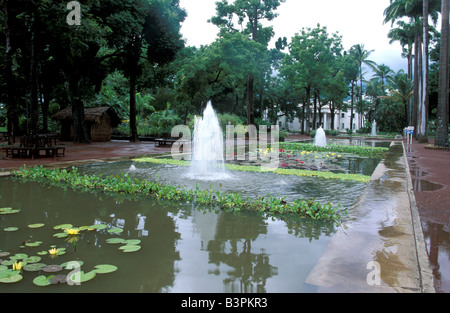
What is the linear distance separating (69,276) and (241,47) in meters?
27.4

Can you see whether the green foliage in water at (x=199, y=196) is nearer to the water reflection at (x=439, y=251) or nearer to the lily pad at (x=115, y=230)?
the water reflection at (x=439, y=251)

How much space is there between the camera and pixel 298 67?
132 ft

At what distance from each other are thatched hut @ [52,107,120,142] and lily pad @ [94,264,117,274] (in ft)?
77.3

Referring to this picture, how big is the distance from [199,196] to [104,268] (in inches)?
134

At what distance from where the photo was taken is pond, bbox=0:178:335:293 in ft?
11.3

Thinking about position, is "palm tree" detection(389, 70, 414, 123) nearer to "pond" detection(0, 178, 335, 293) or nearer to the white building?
the white building

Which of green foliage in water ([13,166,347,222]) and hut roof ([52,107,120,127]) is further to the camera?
hut roof ([52,107,120,127])

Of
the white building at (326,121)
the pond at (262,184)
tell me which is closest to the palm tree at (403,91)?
the white building at (326,121)

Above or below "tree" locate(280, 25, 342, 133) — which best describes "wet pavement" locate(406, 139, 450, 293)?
below

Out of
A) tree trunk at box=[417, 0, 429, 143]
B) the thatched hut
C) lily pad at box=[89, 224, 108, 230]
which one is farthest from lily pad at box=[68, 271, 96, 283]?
tree trunk at box=[417, 0, 429, 143]

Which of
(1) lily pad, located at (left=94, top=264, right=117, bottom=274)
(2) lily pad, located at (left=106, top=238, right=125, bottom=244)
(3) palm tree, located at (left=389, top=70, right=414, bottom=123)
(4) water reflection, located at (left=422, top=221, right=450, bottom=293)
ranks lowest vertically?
(4) water reflection, located at (left=422, top=221, right=450, bottom=293)
